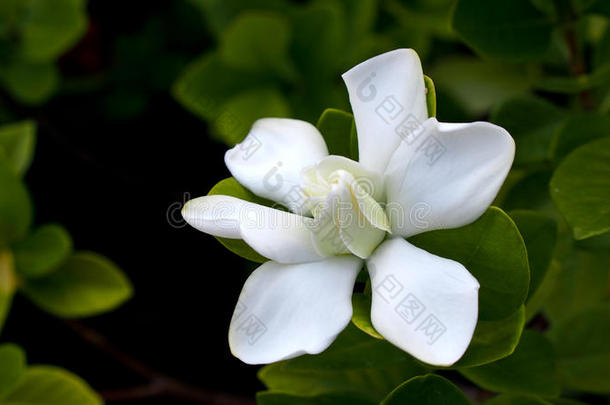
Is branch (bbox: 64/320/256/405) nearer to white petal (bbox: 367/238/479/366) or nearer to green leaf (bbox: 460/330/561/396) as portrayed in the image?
green leaf (bbox: 460/330/561/396)

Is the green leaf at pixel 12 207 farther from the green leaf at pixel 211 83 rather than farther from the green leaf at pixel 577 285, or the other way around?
the green leaf at pixel 577 285

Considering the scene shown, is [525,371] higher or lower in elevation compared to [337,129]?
lower

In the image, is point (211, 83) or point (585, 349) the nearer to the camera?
point (585, 349)

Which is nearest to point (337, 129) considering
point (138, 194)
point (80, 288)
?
point (80, 288)

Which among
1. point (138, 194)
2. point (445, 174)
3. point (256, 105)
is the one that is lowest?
point (138, 194)

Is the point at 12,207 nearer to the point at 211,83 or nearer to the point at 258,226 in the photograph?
the point at 211,83

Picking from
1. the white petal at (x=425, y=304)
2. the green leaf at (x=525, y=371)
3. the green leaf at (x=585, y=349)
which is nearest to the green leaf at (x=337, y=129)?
the white petal at (x=425, y=304)
